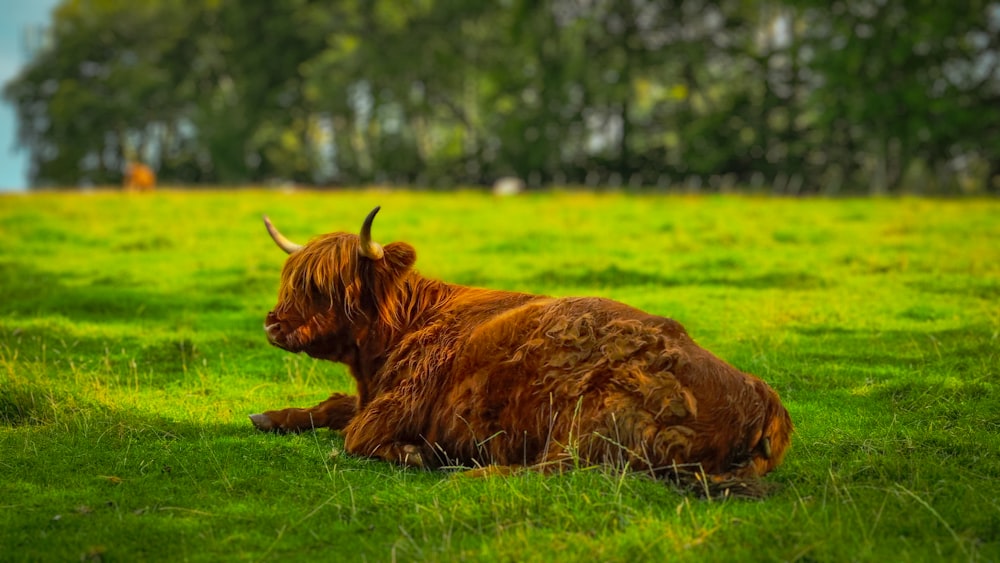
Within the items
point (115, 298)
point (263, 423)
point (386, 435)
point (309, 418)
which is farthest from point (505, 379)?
point (115, 298)

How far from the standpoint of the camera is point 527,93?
50.7 metres

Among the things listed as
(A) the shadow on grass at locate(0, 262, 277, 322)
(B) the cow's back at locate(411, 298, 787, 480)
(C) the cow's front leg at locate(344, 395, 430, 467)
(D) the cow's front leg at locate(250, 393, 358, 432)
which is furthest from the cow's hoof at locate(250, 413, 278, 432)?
(A) the shadow on grass at locate(0, 262, 277, 322)

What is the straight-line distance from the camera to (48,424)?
7387 mm

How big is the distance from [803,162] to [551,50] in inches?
467

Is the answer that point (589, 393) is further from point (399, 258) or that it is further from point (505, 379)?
point (399, 258)

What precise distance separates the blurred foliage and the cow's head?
102ft

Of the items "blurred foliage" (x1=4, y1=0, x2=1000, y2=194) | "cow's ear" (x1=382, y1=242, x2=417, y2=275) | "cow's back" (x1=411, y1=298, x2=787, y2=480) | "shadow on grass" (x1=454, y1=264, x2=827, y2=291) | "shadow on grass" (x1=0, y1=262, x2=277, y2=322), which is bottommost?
"shadow on grass" (x1=0, y1=262, x2=277, y2=322)

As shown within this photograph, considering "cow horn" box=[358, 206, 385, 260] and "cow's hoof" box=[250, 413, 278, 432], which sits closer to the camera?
"cow horn" box=[358, 206, 385, 260]

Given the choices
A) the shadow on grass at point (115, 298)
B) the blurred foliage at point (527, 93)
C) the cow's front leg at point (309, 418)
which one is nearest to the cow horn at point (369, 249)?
the cow's front leg at point (309, 418)

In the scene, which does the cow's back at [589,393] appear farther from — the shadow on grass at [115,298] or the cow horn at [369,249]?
the shadow on grass at [115,298]

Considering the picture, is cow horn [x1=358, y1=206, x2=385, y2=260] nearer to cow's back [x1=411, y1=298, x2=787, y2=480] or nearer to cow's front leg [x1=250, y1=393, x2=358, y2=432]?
cow's back [x1=411, y1=298, x2=787, y2=480]

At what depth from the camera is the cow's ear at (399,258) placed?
7.16 metres

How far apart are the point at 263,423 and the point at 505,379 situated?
1.89m

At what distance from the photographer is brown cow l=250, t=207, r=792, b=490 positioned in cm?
568
